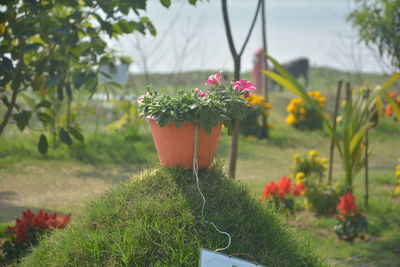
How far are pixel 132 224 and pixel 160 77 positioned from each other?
14.9 meters

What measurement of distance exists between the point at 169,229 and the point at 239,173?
4996 mm

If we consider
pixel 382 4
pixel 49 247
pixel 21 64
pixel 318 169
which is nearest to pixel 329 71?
pixel 382 4

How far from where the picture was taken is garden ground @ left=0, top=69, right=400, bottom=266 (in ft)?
15.7

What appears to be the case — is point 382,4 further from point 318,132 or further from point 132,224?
point 132,224

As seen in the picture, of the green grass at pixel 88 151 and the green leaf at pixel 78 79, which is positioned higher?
the green leaf at pixel 78 79

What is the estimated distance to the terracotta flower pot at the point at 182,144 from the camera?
2914 millimetres

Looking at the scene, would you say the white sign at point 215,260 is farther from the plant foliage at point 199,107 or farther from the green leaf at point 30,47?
the green leaf at point 30,47

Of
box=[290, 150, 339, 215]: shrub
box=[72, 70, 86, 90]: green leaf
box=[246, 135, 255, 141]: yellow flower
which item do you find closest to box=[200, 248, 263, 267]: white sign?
box=[72, 70, 86, 90]: green leaf

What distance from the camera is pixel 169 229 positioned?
261cm

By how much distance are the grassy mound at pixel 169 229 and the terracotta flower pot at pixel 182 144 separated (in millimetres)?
69

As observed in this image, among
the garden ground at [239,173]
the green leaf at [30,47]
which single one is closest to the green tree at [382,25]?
the garden ground at [239,173]

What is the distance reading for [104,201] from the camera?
289 centimetres

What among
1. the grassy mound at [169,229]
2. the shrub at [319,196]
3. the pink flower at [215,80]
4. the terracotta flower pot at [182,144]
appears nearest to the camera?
the grassy mound at [169,229]

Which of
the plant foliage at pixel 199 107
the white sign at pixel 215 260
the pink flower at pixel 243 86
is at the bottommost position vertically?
the white sign at pixel 215 260
